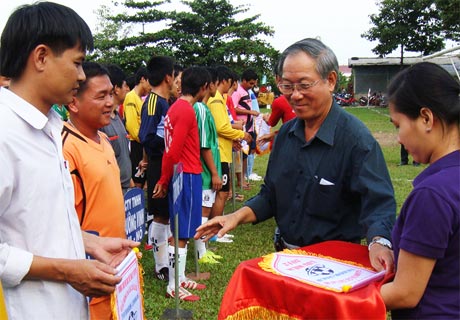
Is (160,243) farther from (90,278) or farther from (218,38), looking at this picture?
(218,38)

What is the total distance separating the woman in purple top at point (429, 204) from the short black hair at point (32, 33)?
116cm

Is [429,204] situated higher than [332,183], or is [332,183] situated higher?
[429,204]

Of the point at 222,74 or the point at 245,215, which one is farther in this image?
the point at 222,74

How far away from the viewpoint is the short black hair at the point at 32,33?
5.11 ft

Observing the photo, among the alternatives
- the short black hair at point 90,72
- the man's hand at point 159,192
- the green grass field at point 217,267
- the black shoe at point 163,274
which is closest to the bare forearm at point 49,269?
the short black hair at point 90,72

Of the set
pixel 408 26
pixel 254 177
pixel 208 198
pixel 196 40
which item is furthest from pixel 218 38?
pixel 208 198

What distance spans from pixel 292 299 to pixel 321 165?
32.1 inches

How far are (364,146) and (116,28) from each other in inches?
1497

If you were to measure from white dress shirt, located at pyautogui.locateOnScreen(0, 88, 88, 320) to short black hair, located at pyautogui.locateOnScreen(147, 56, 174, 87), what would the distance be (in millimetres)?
3374

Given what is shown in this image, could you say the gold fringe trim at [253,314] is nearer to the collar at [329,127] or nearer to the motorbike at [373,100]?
the collar at [329,127]

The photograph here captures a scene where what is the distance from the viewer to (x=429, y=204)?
4.78 feet

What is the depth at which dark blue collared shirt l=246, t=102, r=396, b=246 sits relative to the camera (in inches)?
83.7

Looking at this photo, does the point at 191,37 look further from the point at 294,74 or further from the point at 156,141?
the point at 294,74

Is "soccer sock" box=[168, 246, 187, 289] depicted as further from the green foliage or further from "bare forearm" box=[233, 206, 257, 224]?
the green foliage
